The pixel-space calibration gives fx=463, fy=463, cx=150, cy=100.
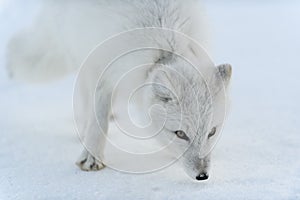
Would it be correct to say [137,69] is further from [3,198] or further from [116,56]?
[3,198]

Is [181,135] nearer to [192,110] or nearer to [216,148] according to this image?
[192,110]

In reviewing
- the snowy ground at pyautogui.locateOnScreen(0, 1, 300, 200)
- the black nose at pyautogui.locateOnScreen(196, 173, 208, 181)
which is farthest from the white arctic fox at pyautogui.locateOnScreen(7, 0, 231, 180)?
the snowy ground at pyautogui.locateOnScreen(0, 1, 300, 200)

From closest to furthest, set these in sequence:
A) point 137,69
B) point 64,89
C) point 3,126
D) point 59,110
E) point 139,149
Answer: point 137,69 < point 139,149 < point 3,126 < point 59,110 < point 64,89

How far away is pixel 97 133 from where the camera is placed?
5.55ft

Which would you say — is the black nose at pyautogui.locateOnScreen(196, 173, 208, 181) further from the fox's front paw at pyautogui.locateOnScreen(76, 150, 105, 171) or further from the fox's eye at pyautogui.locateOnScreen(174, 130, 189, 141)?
the fox's front paw at pyautogui.locateOnScreen(76, 150, 105, 171)

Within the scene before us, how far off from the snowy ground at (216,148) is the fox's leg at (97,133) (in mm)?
52

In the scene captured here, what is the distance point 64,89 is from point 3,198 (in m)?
1.31

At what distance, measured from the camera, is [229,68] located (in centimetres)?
146

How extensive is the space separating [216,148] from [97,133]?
0.45 metres

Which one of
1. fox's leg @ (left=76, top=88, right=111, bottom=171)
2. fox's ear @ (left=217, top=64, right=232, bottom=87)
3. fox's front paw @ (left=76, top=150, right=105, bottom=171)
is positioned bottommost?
fox's front paw @ (left=76, top=150, right=105, bottom=171)

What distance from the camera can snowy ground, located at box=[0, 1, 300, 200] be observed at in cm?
143

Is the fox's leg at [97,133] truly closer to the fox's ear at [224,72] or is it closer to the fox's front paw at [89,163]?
the fox's front paw at [89,163]

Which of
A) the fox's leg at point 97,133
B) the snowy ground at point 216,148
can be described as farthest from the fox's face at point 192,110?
the fox's leg at point 97,133

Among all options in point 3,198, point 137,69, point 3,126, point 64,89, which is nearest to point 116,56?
point 137,69
